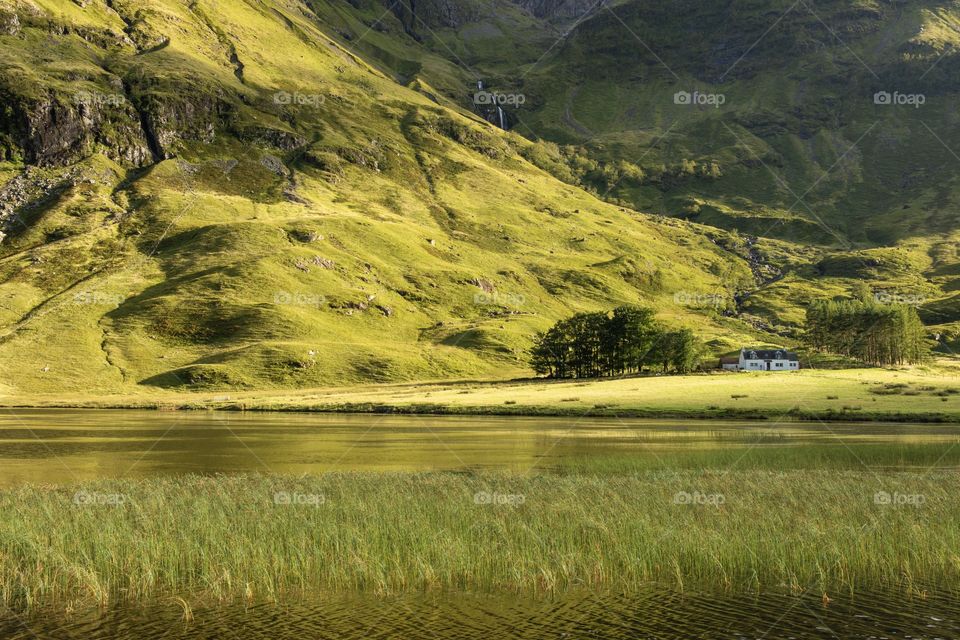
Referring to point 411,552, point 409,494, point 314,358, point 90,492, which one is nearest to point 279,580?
point 411,552

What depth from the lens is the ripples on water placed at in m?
17.8

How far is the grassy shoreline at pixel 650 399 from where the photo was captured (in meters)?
96.4

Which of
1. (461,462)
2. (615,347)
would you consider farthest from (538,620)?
(615,347)

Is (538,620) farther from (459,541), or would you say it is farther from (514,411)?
(514,411)

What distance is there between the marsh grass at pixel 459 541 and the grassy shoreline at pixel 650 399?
211 ft

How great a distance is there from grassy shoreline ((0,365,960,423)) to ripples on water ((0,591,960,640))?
7703 centimetres

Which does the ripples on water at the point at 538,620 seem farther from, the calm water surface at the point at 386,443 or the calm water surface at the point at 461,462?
the calm water surface at the point at 386,443

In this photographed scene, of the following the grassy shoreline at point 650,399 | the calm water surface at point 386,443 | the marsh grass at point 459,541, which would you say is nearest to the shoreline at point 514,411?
the grassy shoreline at point 650,399

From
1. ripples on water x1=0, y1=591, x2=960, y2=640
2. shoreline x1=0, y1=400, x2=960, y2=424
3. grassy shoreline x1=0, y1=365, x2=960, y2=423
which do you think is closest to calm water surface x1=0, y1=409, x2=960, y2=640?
ripples on water x1=0, y1=591, x2=960, y2=640

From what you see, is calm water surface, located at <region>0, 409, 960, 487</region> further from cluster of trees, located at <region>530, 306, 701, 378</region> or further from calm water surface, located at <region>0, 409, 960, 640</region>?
cluster of trees, located at <region>530, 306, 701, 378</region>

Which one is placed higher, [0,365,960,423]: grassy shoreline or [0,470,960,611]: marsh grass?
[0,470,960,611]: marsh grass

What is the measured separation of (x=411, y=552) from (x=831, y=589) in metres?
12.6

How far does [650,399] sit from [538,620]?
9770 cm

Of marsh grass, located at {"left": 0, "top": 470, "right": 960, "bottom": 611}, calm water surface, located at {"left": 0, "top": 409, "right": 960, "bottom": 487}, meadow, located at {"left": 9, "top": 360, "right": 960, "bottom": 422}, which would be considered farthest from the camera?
meadow, located at {"left": 9, "top": 360, "right": 960, "bottom": 422}
